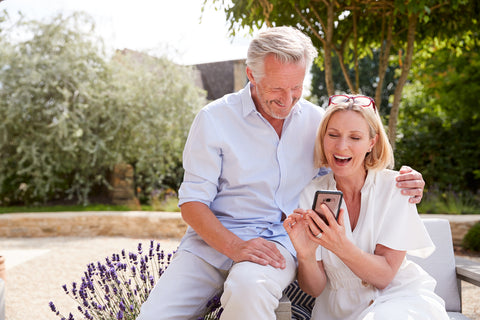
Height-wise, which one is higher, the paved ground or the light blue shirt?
the light blue shirt

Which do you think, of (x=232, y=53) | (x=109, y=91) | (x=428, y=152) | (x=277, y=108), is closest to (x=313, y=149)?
(x=277, y=108)

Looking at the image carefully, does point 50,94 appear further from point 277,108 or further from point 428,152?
point 277,108

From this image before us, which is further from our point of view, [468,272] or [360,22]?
[360,22]

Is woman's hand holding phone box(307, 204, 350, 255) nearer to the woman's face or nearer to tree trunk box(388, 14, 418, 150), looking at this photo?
the woman's face

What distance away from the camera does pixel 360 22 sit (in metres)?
6.91

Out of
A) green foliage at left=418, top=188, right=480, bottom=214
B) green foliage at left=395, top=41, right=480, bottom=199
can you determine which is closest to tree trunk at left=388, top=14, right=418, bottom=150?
green foliage at left=418, top=188, right=480, bottom=214

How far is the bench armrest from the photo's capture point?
2336 millimetres

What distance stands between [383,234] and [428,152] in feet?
27.2

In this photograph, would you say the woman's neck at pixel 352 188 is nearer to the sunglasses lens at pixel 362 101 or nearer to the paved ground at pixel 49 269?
the sunglasses lens at pixel 362 101

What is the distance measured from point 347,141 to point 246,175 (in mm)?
536

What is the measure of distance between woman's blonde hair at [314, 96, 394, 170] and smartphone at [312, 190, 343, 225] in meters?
0.45

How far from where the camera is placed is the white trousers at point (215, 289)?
1809mm

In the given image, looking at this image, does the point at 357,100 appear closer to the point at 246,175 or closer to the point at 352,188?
the point at 352,188

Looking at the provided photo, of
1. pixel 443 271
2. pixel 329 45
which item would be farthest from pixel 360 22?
pixel 443 271
